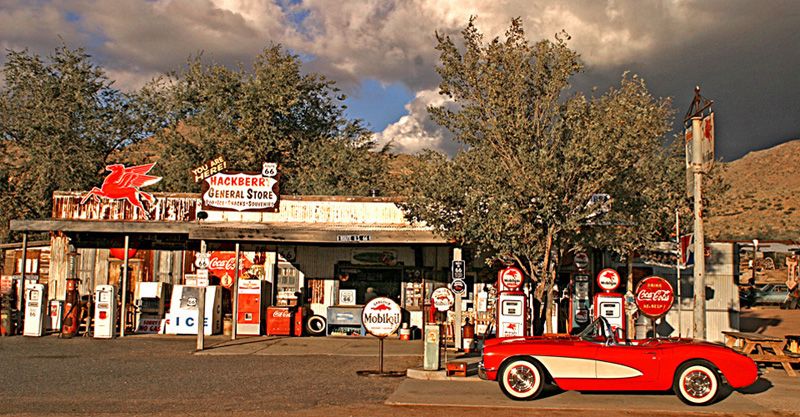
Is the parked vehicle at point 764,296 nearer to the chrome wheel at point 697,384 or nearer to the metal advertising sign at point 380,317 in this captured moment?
the chrome wheel at point 697,384

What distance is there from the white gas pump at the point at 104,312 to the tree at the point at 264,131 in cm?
1519

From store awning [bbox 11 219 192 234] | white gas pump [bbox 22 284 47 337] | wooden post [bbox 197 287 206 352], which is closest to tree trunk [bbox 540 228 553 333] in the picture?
wooden post [bbox 197 287 206 352]

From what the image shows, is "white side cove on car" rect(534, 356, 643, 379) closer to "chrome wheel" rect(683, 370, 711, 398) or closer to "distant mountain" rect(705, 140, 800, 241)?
"chrome wheel" rect(683, 370, 711, 398)

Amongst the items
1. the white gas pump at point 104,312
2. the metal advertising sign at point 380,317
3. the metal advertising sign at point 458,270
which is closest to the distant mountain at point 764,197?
the metal advertising sign at point 458,270

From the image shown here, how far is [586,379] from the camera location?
12.3 meters

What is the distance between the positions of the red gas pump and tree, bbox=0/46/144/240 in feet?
50.1

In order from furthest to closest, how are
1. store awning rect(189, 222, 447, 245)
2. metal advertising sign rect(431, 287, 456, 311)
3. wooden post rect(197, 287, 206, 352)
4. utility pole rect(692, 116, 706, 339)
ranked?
store awning rect(189, 222, 447, 245) → wooden post rect(197, 287, 206, 352) → metal advertising sign rect(431, 287, 456, 311) → utility pole rect(692, 116, 706, 339)

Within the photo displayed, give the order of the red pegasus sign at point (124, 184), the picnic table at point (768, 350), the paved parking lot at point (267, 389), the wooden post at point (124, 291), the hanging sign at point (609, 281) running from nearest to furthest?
the paved parking lot at point (267, 389) → the picnic table at point (768, 350) → the hanging sign at point (609, 281) → the wooden post at point (124, 291) → the red pegasus sign at point (124, 184)

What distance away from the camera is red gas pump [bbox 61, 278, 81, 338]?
A: 72.5 ft

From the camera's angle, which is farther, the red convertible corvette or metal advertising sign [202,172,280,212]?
metal advertising sign [202,172,280,212]

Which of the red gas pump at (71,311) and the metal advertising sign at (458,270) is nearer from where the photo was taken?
A: the metal advertising sign at (458,270)

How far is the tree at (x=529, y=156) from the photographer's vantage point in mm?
15742

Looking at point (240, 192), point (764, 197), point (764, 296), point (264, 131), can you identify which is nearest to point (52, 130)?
point (264, 131)

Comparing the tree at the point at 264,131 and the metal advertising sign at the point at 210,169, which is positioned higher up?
the tree at the point at 264,131
